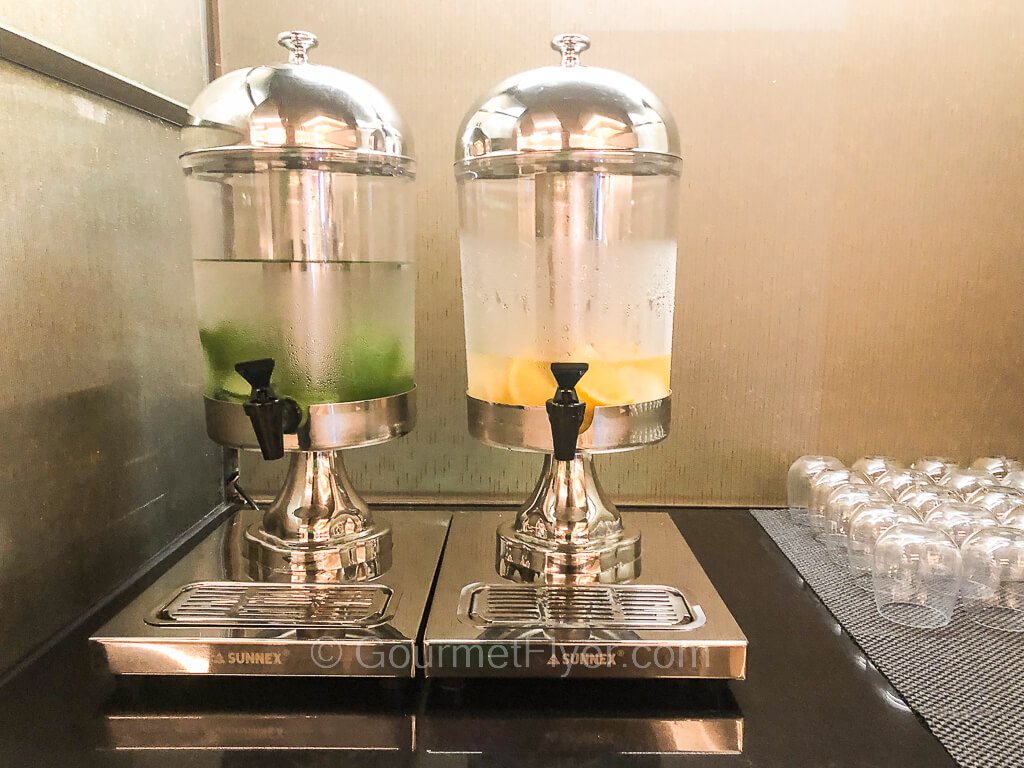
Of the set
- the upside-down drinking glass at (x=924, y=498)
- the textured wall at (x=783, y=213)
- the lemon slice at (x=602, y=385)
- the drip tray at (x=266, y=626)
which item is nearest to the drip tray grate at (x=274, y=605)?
the drip tray at (x=266, y=626)

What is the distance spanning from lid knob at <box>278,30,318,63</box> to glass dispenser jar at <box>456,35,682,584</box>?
171 mm

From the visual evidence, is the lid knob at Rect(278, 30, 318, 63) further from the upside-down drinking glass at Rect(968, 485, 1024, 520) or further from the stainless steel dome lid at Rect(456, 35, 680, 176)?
the upside-down drinking glass at Rect(968, 485, 1024, 520)

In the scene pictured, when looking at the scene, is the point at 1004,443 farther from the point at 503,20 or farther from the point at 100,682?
the point at 100,682

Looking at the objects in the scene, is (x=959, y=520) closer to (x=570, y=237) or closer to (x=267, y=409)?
(x=570, y=237)

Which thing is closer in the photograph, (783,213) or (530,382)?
(530,382)

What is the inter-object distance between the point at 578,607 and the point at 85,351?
0.55m

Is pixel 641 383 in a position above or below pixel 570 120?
below

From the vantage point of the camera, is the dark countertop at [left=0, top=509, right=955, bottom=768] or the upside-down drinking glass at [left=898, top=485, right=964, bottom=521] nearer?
the dark countertop at [left=0, top=509, right=955, bottom=768]

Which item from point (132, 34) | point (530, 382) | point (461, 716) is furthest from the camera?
point (132, 34)

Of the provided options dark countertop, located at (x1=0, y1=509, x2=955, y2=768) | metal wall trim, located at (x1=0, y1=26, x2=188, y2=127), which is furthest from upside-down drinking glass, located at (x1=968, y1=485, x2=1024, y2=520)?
metal wall trim, located at (x1=0, y1=26, x2=188, y2=127)

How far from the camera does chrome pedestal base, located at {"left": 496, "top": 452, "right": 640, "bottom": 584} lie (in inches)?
28.7

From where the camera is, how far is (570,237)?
70 centimetres

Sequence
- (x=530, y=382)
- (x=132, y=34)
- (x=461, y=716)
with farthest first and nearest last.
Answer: (x=132, y=34), (x=530, y=382), (x=461, y=716)

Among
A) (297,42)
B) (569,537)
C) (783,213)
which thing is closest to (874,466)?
(783,213)
